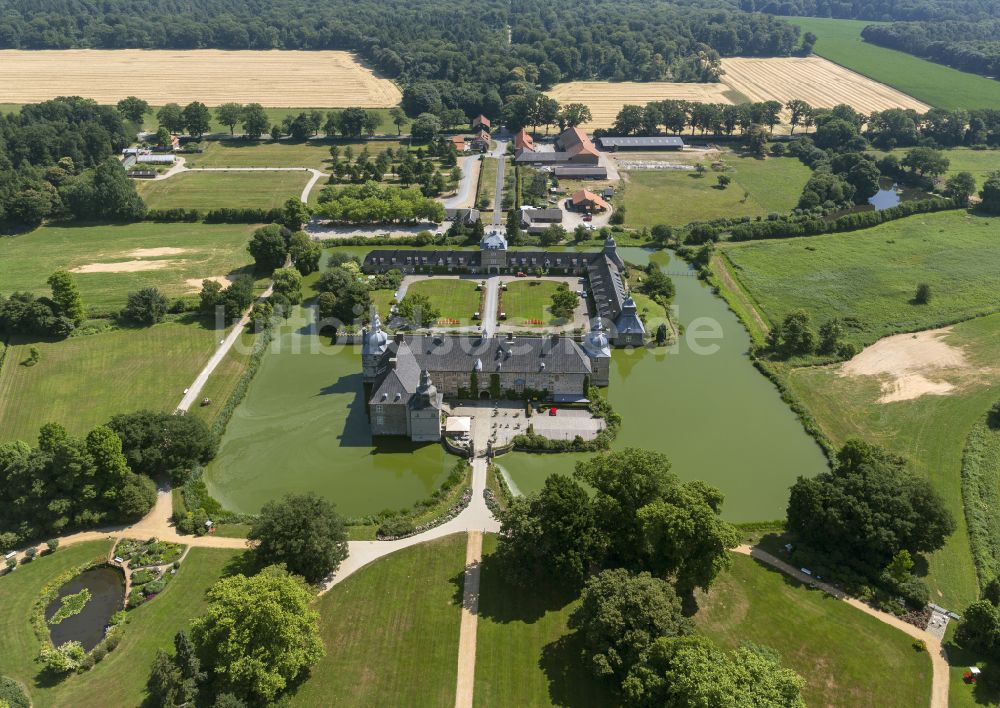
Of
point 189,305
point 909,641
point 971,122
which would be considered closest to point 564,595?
point 909,641

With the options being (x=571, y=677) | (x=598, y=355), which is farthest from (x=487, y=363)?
(x=571, y=677)

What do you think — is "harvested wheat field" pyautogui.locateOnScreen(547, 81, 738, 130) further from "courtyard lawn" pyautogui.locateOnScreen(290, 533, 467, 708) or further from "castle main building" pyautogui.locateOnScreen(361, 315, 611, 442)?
"courtyard lawn" pyautogui.locateOnScreen(290, 533, 467, 708)

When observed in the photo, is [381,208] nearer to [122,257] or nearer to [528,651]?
[122,257]

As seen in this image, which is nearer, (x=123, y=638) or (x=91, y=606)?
(x=123, y=638)

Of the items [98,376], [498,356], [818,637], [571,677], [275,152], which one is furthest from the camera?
[275,152]

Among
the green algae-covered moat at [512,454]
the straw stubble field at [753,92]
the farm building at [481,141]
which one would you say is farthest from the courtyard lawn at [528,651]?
the straw stubble field at [753,92]

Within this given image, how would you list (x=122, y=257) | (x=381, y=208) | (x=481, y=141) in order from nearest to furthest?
(x=122, y=257), (x=381, y=208), (x=481, y=141)

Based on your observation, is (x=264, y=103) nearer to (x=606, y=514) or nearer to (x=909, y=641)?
(x=606, y=514)
